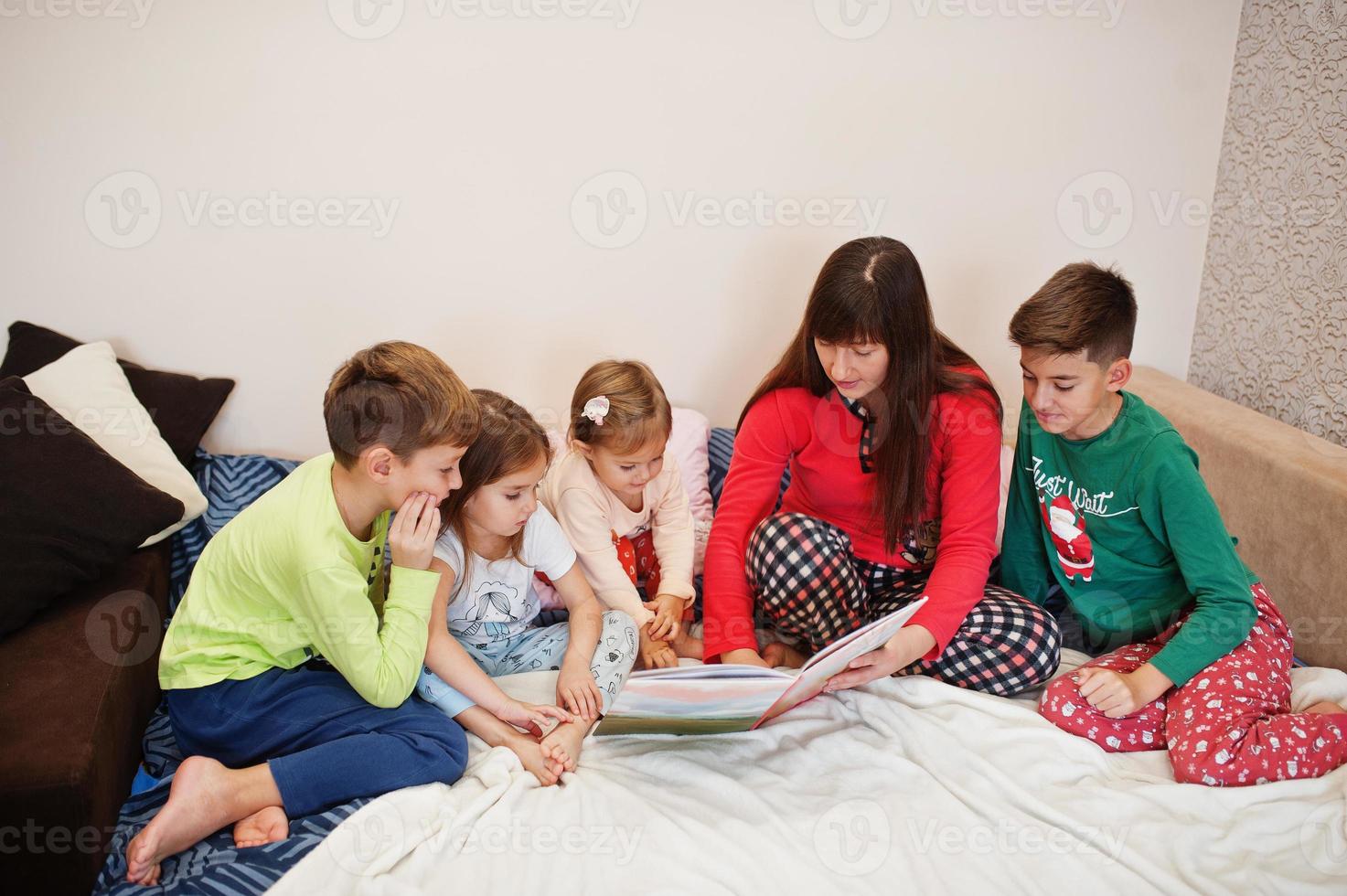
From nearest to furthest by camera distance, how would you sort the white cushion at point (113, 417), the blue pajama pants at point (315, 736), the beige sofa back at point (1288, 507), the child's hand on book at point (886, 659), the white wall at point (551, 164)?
the blue pajama pants at point (315, 736)
the child's hand on book at point (886, 659)
the beige sofa back at point (1288, 507)
the white cushion at point (113, 417)
the white wall at point (551, 164)

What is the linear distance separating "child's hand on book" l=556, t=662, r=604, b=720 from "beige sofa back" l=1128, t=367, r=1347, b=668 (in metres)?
1.18

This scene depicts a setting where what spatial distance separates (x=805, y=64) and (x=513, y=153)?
2.01 ft

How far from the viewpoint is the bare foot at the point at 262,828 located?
135cm

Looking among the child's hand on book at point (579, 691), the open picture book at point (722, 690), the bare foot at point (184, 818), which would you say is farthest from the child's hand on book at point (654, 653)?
the bare foot at point (184, 818)

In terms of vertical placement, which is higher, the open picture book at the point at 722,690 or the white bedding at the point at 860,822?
the open picture book at the point at 722,690

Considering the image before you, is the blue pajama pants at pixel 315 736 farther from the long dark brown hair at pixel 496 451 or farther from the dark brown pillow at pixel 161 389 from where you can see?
the dark brown pillow at pixel 161 389

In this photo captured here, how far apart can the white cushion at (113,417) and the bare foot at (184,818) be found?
64 centimetres

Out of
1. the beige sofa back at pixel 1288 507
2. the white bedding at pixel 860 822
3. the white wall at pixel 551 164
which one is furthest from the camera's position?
the white wall at pixel 551 164

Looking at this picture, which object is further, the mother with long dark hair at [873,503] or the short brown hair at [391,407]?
the mother with long dark hair at [873,503]

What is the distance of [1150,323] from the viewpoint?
2289 mm

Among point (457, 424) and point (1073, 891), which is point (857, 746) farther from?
point (457, 424)

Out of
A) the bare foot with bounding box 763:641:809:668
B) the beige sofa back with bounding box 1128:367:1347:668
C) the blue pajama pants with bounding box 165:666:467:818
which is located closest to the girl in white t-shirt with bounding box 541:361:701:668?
the bare foot with bounding box 763:641:809:668

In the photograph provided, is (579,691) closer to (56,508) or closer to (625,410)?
(625,410)

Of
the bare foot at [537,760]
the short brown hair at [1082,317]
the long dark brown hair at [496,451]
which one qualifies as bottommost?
the bare foot at [537,760]
